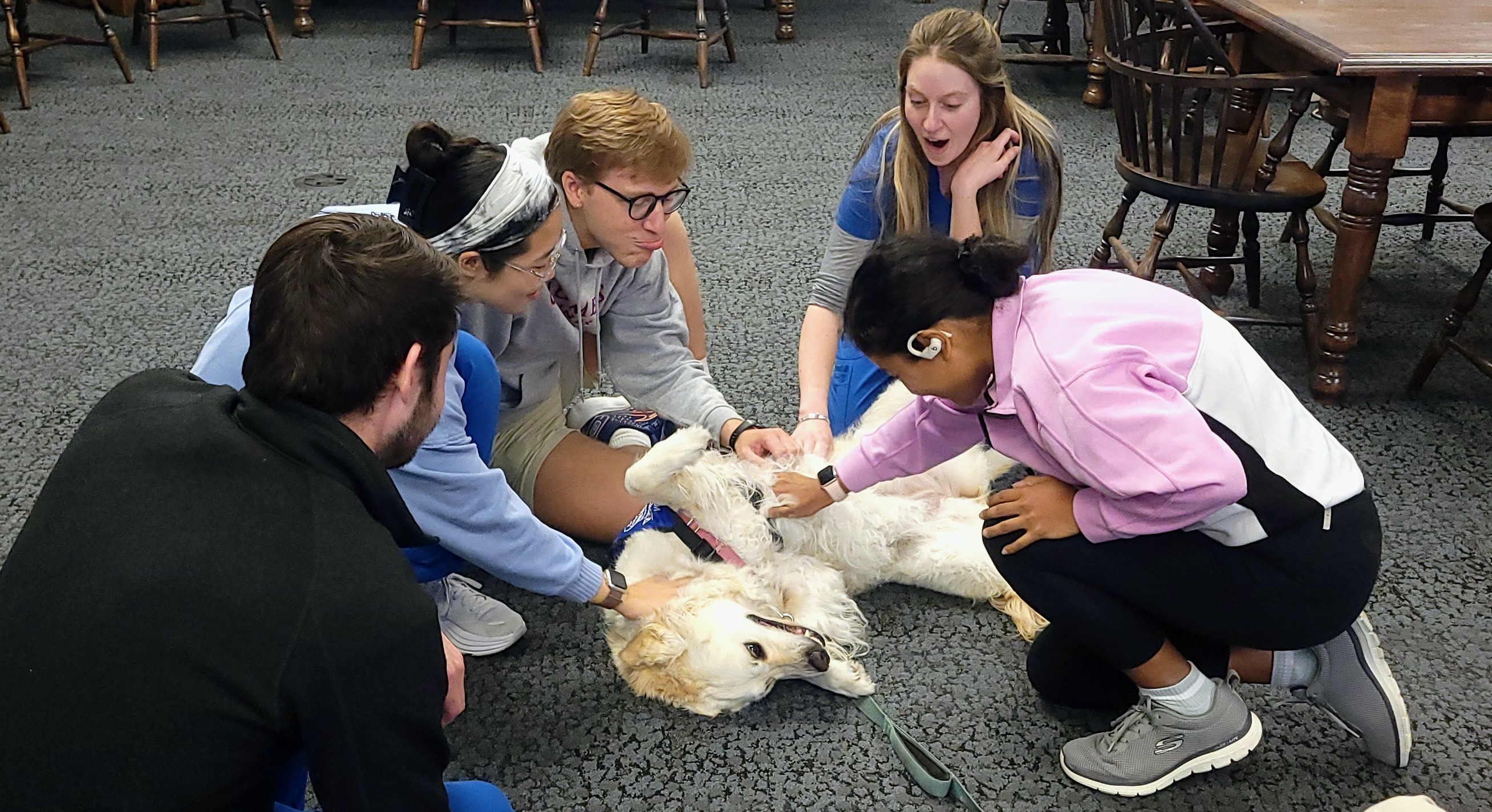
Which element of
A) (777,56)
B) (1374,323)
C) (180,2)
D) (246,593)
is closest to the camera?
(246,593)

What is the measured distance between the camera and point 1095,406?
113 centimetres

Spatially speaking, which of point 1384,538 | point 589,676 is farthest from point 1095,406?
point 1384,538

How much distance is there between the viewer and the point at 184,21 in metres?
4.70

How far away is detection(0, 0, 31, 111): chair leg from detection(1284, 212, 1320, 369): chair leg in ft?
14.2

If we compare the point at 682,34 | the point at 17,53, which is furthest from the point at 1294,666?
the point at 17,53

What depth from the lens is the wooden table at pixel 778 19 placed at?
5.16 metres

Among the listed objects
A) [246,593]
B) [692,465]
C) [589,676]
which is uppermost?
[246,593]

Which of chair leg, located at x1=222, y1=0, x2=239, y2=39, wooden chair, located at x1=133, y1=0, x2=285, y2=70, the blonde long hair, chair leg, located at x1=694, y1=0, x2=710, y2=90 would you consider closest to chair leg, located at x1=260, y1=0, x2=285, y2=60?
wooden chair, located at x1=133, y1=0, x2=285, y2=70

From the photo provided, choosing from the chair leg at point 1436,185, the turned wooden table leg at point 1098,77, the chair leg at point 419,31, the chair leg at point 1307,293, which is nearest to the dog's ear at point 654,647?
the chair leg at point 1307,293

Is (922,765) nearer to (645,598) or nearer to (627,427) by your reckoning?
(645,598)

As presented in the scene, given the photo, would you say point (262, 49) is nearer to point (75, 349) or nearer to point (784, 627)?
point (75, 349)

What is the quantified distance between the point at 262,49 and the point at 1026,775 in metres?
4.90

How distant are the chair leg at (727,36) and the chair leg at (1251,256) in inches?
106

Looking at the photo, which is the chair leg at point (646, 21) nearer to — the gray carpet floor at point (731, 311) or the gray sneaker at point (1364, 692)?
the gray carpet floor at point (731, 311)
